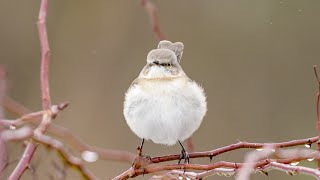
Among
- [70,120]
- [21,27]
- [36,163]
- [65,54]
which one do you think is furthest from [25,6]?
[36,163]

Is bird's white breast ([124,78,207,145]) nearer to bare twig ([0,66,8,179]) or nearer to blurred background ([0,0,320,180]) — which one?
bare twig ([0,66,8,179])

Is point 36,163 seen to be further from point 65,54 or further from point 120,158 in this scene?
point 65,54

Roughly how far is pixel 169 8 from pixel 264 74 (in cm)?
114

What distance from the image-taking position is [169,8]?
6.72 metres

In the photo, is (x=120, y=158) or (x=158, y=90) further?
(x=158, y=90)

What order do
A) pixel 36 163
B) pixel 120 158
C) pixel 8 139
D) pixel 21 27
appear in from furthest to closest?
pixel 21 27 < pixel 36 163 < pixel 120 158 < pixel 8 139

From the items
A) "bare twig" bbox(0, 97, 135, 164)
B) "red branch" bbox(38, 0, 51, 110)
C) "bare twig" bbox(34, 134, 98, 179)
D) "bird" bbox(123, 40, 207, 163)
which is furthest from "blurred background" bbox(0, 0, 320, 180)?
"bare twig" bbox(34, 134, 98, 179)

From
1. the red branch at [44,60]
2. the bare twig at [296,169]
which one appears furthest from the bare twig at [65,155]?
the bare twig at [296,169]

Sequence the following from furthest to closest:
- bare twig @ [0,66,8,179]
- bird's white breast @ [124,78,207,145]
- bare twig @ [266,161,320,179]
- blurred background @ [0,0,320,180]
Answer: blurred background @ [0,0,320,180] → bird's white breast @ [124,78,207,145] → bare twig @ [266,161,320,179] → bare twig @ [0,66,8,179]

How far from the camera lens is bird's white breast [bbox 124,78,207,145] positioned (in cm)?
290

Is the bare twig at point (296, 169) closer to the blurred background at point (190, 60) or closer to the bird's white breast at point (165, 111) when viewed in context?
the bird's white breast at point (165, 111)

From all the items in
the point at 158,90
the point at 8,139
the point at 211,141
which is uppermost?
the point at 211,141

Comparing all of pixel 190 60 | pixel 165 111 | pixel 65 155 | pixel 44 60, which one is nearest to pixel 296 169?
pixel 65 155

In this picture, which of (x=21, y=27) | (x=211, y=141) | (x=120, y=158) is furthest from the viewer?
(x=21, y=27)
